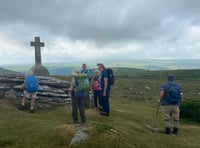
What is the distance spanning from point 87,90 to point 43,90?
8.44 m

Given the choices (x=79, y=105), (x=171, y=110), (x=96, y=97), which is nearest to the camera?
(x=79, y=105)

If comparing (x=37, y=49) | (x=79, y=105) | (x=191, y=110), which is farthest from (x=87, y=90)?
(x=37, y=49)

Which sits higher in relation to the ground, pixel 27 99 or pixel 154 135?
pixel 27 99

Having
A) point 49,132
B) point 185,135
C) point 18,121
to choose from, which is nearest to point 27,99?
point 18,121

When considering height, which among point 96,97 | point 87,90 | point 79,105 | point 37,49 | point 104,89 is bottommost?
point 96,97

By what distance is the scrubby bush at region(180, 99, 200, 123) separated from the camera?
79.2 feet

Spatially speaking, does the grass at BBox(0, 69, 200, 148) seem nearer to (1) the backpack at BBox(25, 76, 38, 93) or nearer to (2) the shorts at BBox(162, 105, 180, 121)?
(2) the shorts at BBox(162, 105, 180, 121)

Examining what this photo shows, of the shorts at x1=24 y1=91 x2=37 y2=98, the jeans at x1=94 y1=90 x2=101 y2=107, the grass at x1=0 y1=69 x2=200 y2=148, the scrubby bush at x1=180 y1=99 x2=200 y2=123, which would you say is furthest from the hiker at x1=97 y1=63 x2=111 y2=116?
the scrubby bush at x1=180 y1=99 x2=200 y2=123

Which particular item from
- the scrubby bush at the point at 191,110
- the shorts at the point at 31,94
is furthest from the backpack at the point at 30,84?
the scrubby bush at the point at 191,110

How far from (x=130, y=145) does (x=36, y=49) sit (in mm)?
22121

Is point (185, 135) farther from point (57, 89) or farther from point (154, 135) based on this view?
point (57, 89)

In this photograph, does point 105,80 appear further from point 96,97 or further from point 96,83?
point 96,97

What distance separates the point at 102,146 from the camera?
1188 centimetres

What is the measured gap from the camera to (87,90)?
15883 millimetres
